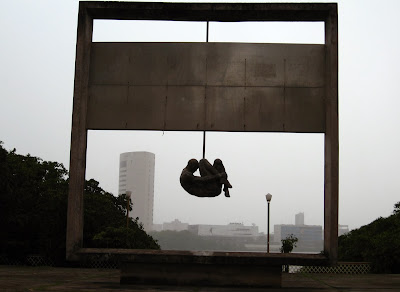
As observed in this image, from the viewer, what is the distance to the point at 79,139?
11.5 m

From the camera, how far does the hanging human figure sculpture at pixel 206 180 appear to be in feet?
37.3

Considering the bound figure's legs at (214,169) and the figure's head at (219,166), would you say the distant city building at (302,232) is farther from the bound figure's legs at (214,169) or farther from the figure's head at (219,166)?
the figure's head at (219,166)

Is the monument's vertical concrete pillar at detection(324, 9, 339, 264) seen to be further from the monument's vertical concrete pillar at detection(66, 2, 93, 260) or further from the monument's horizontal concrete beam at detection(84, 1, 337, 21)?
the monument's vertical concrete pillar at detection(66, 2, 93, 260)

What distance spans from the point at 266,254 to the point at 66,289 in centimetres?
418

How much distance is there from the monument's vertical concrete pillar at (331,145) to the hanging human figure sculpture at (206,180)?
7.25 feet

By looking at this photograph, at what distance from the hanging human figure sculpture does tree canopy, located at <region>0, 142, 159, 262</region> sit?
9.15m

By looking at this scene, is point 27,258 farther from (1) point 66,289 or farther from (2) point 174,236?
(1) point 66,289

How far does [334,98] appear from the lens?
445 inches

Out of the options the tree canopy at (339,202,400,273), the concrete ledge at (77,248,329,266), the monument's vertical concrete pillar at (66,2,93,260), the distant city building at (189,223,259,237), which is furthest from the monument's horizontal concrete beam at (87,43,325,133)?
the tree canopy at (339,202,400,273)

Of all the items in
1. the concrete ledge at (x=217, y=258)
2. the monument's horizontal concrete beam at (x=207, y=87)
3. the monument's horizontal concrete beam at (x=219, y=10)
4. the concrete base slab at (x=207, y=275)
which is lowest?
the concrete base slab at (x=207, y=275)

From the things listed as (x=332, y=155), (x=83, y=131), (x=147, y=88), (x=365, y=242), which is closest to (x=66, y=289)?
(x=83, y=131)

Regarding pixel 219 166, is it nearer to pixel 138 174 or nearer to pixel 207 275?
pixel 207 275

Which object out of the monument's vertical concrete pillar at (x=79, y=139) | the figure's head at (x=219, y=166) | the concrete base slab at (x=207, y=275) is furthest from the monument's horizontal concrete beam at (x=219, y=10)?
the concrete base slab at (x=207, y=275)

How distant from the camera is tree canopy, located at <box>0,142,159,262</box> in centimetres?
2231
